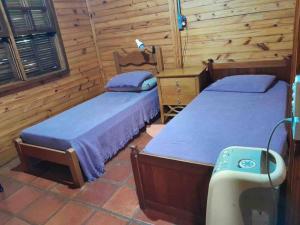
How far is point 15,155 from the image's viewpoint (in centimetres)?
289

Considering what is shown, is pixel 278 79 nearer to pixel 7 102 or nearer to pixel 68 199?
pixel 68 199

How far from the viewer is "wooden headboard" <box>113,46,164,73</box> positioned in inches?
134

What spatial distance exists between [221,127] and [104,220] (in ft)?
3.61

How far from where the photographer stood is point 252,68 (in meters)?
2.80

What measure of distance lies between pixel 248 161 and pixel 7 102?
2669mm

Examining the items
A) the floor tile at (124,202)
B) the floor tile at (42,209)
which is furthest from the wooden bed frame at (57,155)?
the floor tile at (124,202)

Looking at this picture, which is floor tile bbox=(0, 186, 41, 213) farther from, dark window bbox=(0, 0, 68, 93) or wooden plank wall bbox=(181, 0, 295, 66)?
wooden plank wall bbox=(181, 0, 295, 66)

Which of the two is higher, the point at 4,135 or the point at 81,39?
the point at 81,39

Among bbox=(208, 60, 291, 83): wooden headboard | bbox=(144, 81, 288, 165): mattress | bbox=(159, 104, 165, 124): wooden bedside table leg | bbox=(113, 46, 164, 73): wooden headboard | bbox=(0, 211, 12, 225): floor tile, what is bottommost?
bbox=(0, 211, 12, 225): floor tile

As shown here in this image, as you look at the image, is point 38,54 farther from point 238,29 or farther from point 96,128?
point 238,29

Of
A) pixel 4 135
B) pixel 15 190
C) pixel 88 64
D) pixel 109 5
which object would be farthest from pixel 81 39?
pixel 15 190

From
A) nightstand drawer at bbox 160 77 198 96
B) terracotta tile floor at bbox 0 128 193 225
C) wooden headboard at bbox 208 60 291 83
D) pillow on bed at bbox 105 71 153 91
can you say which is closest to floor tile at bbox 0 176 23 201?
terracotta tile floor at bbox 0 128 193 225

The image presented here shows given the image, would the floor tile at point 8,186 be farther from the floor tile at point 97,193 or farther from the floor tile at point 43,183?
the floor tile at point 97,193

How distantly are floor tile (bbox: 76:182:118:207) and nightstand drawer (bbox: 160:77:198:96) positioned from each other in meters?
1.38
